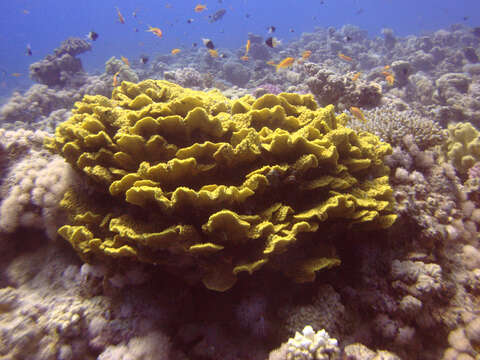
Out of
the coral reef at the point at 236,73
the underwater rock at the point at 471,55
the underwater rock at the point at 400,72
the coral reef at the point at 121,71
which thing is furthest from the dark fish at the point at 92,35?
the underwater rock at the point at 471,55

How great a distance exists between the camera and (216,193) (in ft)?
7.68

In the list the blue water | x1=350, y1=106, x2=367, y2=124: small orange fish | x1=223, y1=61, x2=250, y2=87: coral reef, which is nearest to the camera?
x1=350, y1=106, x2=367, y2=124: small orange fish

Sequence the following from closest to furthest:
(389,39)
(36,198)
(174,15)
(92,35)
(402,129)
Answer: (36,198) → (402,129) → (92,35) → (389,39) → (174,15)

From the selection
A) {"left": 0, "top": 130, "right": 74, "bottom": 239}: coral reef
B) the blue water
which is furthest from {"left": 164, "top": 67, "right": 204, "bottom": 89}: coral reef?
the blue water

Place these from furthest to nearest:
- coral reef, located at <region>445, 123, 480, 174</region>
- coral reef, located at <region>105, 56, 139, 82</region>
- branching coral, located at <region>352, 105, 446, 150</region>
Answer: coral reef, located at <region>105, 56, 139, 82</region>
coral reef, located at <region>445, 123, 480, 174</region>
branching coral, located at <region>352, 105, 446, 150</region>

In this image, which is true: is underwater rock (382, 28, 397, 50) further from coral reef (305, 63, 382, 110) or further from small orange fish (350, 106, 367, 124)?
small orange fish (350, 106, 367, 124)

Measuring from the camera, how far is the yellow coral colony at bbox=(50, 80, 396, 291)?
2.42 metres

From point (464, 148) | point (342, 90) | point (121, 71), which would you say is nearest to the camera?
point (464, 148)

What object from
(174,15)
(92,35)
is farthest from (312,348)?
(174,15)

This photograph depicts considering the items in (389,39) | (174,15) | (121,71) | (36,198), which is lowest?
(36,198)

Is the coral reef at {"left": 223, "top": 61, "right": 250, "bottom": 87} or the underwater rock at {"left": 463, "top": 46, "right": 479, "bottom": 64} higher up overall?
the underwater rock at {"left": 463, "top": 46, "right": 479, "bottom": 64}

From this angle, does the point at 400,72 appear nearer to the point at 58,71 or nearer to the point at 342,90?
the point at 342,90

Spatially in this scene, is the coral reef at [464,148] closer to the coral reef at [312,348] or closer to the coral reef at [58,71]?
the coral reef at [312,348]

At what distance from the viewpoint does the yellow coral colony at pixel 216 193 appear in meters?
2.42
